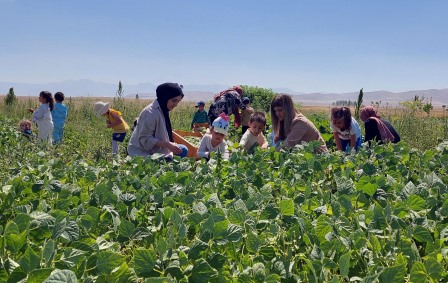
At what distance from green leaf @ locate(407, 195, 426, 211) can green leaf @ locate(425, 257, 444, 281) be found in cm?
72

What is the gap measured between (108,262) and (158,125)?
4.18 metres

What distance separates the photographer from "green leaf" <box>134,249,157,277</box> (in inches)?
56.6

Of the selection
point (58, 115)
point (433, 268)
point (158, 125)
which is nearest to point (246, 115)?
point (58, 115)

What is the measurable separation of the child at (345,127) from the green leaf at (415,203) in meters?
4.94

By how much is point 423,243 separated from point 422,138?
1045 centimetres

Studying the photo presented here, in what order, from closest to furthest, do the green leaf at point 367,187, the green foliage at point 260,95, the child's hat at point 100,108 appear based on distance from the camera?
the green leaf at point 367,187 < the child's hat at point 100,108 < the green foliage at point 260,95

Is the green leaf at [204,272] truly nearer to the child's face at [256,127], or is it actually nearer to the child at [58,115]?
the child's face at [256,127]

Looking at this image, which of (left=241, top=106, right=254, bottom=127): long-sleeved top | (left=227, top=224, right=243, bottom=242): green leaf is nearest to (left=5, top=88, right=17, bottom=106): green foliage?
(left=241, top=106, right=254, bottom=127): long-sleeved top

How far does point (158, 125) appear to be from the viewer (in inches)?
218

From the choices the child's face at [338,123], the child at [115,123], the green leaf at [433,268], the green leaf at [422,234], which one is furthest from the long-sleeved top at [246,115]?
the green leaf at [433,268]

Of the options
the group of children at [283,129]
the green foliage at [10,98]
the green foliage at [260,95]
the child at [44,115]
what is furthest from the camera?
the green foliage at [260,95]

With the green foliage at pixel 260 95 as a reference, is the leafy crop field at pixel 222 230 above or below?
below

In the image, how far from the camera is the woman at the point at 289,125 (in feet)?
20.5

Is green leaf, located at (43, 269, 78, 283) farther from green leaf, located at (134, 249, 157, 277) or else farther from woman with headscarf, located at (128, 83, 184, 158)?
woman with headscarf, located at (128, 83, 184, 158)
